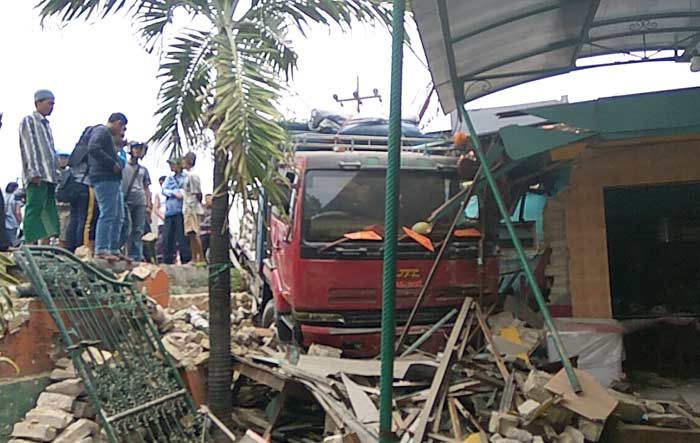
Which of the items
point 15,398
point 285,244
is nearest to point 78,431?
point 15,398

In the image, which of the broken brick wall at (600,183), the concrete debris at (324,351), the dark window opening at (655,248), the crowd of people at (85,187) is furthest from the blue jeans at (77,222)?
the dark window opening at (655,248)

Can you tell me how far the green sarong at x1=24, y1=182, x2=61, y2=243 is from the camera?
6.48 meters

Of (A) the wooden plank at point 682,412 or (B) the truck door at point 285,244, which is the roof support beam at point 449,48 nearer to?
(B) the truck door at point 285,244

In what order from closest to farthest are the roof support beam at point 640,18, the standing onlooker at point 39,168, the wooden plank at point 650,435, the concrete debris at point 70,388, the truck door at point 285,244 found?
the wooden plank at point 650,435
the concrete debris at point 70,388
the roof support beam at point 640,18
the standing onlooker at point 39,168
the truck door at point 285,244

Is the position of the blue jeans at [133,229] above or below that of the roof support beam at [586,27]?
below

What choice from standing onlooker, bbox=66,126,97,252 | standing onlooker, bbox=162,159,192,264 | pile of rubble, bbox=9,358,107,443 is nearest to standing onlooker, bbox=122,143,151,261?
standing onlooker, bbox=66,126,97,252

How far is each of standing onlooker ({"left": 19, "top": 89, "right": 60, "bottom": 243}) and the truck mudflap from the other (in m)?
2.86

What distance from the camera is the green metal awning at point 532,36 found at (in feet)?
17.0

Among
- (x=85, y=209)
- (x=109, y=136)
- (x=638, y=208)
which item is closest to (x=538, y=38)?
(x=638, y=208)

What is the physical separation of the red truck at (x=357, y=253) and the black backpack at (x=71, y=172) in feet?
6.64

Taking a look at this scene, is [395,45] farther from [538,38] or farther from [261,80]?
[538,38]

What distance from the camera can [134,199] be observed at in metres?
7.94

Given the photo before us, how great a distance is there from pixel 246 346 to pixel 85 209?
232cm

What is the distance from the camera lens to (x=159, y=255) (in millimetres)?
10938
